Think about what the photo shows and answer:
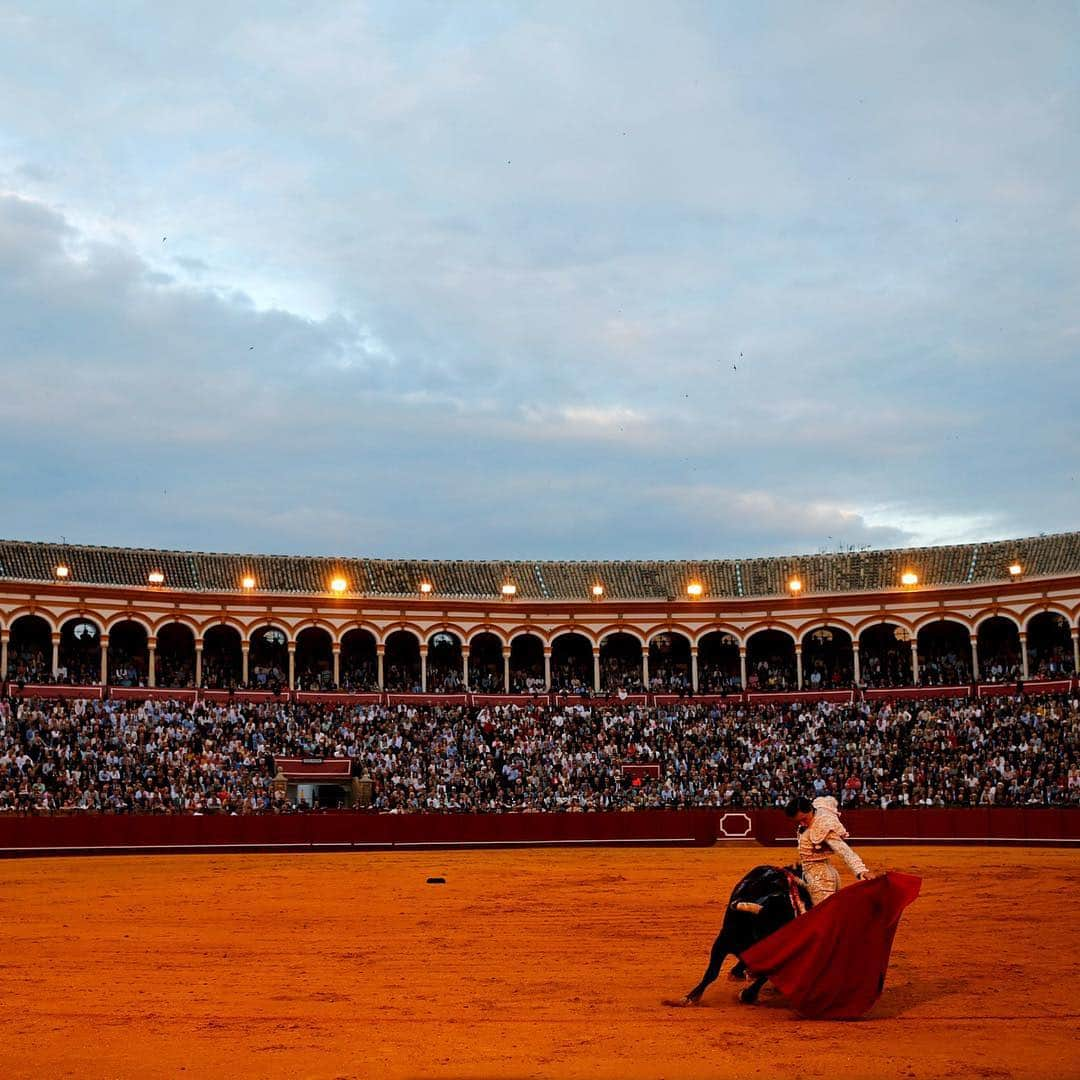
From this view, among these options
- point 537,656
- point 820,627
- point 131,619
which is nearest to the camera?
point 131,619

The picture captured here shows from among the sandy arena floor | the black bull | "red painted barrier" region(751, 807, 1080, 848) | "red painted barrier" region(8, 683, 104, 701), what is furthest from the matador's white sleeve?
"red painted barrier" region(8, 683, 104, 701)

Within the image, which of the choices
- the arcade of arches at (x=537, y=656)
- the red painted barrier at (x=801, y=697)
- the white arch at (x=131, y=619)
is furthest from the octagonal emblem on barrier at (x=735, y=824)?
the white arch at (x=131, y=619)

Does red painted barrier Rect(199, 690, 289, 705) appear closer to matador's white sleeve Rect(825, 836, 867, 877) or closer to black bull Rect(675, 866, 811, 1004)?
black bull Rect(675, 866, 811, 1004)

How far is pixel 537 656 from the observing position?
4912 centimetres

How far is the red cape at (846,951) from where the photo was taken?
9344 mm

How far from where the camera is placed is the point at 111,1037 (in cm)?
891

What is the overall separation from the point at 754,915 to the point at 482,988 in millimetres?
2547

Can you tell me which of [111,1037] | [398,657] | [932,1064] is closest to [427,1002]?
[111,1037]

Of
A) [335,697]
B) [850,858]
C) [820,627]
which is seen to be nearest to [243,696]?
[335,697]

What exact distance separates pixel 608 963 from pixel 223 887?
11.4m

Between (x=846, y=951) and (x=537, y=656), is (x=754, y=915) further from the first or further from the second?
(x=537, y=656)

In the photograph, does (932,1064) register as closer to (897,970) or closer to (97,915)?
(897,970)

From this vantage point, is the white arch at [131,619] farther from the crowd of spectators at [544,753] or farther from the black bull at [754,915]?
the black bull at [754,915]

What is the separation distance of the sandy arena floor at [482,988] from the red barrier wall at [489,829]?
9.56 metres
